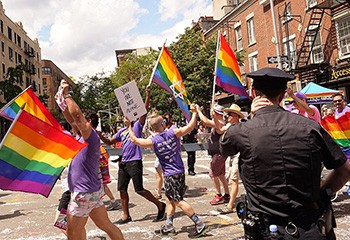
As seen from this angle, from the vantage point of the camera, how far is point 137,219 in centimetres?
657

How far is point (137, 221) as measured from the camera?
6.42 meters

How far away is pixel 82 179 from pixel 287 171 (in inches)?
95.1

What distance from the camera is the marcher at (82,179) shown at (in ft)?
12.9

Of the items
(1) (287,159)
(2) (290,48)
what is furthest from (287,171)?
(2) (290,48)

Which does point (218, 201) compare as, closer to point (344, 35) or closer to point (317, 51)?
point (344, 35)

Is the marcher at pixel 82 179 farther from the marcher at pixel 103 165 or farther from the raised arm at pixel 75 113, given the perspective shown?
the marcher at pixel 103 165

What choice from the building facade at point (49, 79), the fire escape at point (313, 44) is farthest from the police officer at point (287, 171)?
the building facade at point (49, 79)

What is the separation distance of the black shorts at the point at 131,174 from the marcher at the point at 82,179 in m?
2.27

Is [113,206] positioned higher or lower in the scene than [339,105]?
lower

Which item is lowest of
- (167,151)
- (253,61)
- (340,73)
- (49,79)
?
(167,151)

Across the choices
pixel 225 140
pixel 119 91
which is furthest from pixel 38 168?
pixel 225 140

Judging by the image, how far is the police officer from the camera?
7.31ft

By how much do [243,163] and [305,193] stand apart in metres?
0.41

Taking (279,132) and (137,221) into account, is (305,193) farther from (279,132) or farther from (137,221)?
(137,221)
